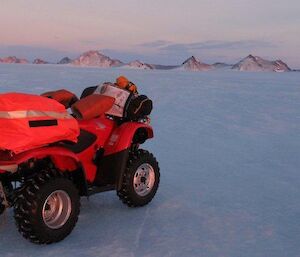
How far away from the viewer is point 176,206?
16.5ft

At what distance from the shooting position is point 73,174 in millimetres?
4215

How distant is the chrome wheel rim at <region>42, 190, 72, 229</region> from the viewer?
13.0ft

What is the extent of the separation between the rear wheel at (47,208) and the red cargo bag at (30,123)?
0.35m

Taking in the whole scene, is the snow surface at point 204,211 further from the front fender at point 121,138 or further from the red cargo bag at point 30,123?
the red cargo bag at point 30,123

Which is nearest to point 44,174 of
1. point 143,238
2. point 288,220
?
point 143,238

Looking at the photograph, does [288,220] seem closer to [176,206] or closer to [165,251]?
[176,206]

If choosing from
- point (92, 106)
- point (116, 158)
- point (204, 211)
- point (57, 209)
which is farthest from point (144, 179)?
point (57, 209)

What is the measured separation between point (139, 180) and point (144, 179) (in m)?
0.09

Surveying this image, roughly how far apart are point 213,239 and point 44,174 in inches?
61.2

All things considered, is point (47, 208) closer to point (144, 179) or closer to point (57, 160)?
point (57, 160)

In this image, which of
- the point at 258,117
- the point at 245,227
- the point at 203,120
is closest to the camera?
the point at 245,227

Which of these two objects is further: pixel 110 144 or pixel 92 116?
pixel 110 144

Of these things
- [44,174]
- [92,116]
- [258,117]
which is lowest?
[258,117]

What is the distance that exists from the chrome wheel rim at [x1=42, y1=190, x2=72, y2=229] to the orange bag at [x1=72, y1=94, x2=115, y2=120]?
74 cm
